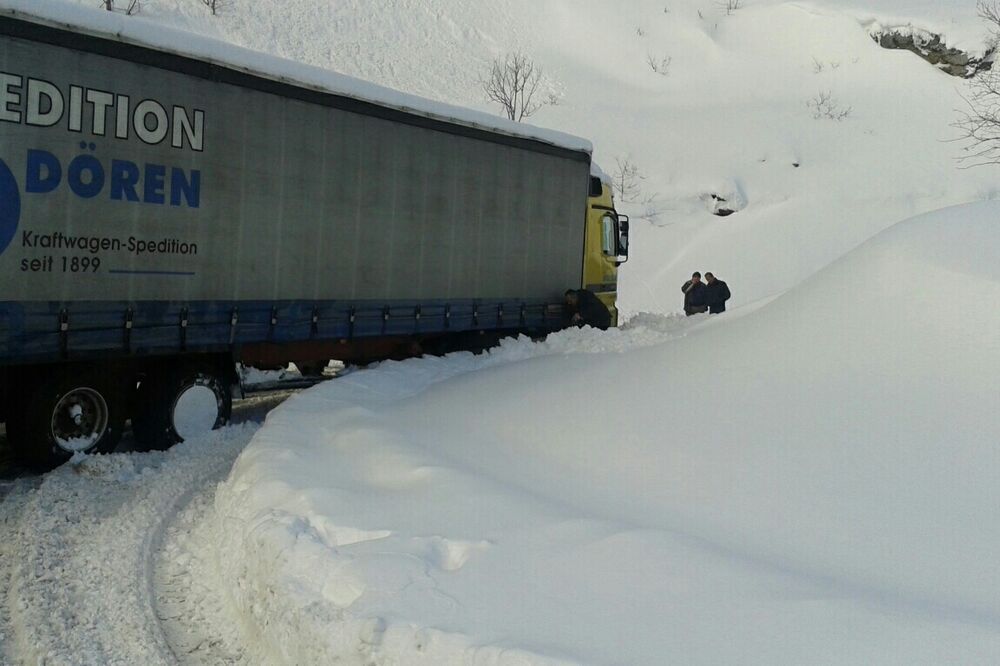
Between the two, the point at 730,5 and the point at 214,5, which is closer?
the point at 214,5

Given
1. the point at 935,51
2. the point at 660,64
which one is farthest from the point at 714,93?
the point at 935,51

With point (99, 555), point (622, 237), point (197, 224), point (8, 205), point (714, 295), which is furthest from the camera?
point (714, 295)

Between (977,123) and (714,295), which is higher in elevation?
(977,123)

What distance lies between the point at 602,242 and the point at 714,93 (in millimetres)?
29386

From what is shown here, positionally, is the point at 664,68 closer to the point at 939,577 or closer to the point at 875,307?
the point at 875,307

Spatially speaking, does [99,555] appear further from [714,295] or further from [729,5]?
[729,5]

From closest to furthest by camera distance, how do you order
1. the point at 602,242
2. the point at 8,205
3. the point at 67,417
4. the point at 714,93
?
the point at 8,205 < the point at 67,417 < the point at 602,242 < the point at 714,93

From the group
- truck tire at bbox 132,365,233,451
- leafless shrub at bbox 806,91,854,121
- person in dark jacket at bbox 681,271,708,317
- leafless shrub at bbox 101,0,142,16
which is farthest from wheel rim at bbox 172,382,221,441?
leafless shrub at bbox 806,91,854,121

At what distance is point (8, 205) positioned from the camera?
7160 millimetres

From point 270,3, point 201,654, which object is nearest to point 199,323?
point 201,654

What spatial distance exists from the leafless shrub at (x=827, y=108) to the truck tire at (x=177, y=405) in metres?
34.5

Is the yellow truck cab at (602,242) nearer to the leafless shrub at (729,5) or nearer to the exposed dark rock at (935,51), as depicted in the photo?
the exposed dark rock at (935,51)

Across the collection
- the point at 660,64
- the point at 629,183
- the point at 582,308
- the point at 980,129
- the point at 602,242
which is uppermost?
the point at 660,64

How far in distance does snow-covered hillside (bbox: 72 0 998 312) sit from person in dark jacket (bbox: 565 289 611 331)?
35.6 feet
